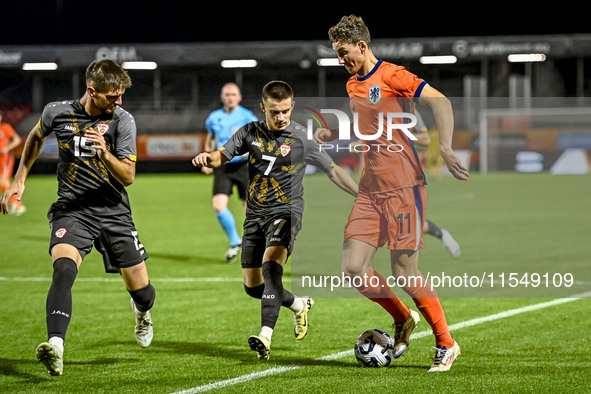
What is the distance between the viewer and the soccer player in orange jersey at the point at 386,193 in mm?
5062

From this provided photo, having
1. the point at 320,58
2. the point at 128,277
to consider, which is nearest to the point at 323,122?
the point at 128,277

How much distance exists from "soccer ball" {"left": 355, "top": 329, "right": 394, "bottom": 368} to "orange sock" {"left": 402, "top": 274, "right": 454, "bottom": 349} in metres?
0.31

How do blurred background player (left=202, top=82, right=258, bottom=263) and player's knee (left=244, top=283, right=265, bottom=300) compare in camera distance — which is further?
blurred background player (left=202, top=82, right=258, bottom=263)

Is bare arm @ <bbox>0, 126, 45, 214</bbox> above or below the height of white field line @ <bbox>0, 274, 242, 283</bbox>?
above

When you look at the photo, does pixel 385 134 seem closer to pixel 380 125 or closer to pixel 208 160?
pixel 380 125

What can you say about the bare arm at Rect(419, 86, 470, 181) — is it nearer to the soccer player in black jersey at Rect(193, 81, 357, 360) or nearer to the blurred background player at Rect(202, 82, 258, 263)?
the soccer player in black jersey at Rect(193, 81, 357, 360)

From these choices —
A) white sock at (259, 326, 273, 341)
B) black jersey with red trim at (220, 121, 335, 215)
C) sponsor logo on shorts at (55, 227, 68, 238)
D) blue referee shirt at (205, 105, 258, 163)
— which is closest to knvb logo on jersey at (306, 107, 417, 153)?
black jersey with red trim at (220, 121, 335, 215)

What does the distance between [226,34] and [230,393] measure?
3707 centimetres

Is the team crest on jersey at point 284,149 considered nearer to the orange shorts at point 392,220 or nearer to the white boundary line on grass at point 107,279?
the orange shorts at point 392,220

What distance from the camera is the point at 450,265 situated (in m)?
10.0

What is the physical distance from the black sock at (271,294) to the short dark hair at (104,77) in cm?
150

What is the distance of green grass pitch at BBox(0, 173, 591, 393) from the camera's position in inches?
191

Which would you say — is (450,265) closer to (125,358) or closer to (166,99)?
(125,358)

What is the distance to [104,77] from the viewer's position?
495 cm
